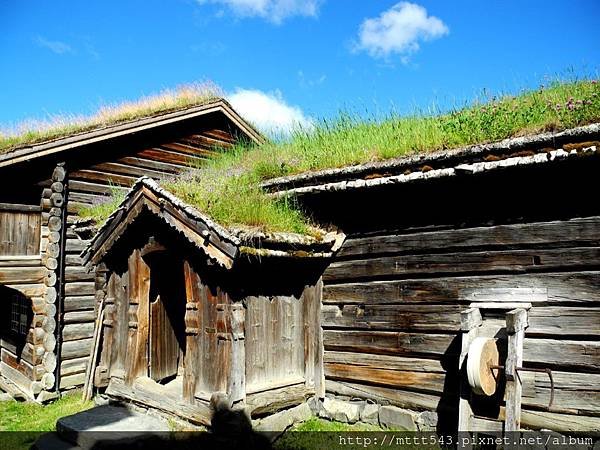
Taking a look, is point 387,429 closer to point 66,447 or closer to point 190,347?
point 190,347

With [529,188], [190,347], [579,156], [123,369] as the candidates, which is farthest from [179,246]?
[579,156]

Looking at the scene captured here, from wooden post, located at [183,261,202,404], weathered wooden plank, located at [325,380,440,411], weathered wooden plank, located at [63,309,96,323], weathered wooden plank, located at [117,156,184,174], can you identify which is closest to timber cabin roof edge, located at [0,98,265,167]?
weathered wooden plank, located at [117,156,184,174]

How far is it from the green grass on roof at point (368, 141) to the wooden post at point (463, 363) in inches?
83.6

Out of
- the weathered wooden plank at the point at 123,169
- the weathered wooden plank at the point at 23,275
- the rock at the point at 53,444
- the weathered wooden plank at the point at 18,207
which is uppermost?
the weathered wooden plank at the point at 123,169

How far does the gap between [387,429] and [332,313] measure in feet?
5.56

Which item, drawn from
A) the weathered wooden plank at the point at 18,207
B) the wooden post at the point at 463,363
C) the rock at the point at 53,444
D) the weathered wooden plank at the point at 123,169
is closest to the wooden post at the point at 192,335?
the rock at the point at 53,444

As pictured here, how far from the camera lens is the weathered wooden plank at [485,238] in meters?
5.43

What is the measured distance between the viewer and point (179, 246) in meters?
6.72

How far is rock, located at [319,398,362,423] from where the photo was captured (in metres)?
6.96

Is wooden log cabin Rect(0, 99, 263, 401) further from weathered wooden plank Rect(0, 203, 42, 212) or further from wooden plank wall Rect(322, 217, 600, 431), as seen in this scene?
wooden plank wall Rect(322, 217, 600, 431)

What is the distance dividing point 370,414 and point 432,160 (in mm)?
3452

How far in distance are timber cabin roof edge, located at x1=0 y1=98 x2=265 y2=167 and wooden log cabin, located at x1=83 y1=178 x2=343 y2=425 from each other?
9.14 feet

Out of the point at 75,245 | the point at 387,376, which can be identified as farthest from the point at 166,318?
the point at 387,376

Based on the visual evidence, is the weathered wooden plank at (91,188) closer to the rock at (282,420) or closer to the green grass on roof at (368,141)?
the green grass on roof at (368,141)
